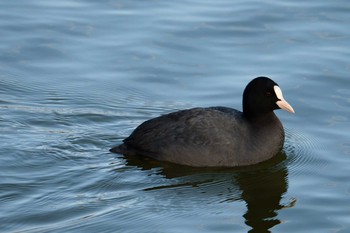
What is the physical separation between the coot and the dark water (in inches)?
5.6

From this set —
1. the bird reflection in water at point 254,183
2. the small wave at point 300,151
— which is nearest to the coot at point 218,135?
the bird reflection in water at point 254,183

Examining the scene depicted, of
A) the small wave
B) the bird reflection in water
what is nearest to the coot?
the bird reflection in water

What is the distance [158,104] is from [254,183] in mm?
2291

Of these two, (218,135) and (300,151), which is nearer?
(218,135)

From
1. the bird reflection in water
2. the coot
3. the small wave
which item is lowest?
the bird reflection in water

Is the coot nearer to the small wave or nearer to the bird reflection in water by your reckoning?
the bird reflection in water

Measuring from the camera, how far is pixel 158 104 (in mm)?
12055

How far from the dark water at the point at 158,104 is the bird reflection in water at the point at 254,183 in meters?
0.02

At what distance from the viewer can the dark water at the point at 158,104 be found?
9.26 meters

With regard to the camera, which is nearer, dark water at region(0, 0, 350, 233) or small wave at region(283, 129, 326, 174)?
dark water at region(0, 0, 350, 233)

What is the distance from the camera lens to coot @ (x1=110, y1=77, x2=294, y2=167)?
10523 mm

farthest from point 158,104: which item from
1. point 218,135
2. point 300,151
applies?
point 300,151

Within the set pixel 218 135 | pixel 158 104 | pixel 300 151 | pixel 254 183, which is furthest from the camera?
pixel 158 104

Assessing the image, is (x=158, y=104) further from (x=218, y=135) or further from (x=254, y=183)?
(x=254, y=183)
